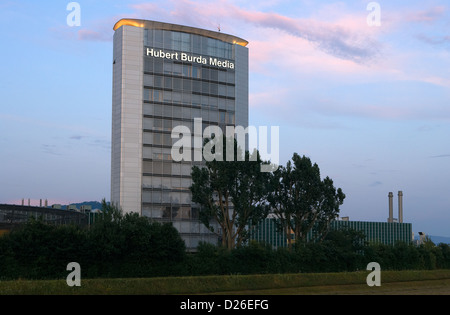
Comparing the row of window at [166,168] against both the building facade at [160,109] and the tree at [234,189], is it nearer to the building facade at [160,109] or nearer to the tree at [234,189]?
the building facade at [160,109]

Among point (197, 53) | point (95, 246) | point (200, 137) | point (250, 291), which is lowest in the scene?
point (250, 291)

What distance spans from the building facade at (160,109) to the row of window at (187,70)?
0.20 meters

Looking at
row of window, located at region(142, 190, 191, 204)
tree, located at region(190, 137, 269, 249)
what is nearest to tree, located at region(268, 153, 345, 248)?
tree, located at region(190, 137, 269, 249)

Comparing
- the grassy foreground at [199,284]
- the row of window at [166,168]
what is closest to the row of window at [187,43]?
the row of window at [166,168]

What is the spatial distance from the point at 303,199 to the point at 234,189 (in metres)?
10.9

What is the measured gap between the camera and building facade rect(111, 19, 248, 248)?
113438mm

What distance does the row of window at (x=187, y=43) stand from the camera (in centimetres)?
11706

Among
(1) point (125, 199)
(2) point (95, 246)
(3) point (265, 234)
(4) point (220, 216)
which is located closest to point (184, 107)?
(1) point (125, 199)

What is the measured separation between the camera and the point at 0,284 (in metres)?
44.8

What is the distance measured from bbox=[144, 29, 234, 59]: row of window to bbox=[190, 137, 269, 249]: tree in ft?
116
